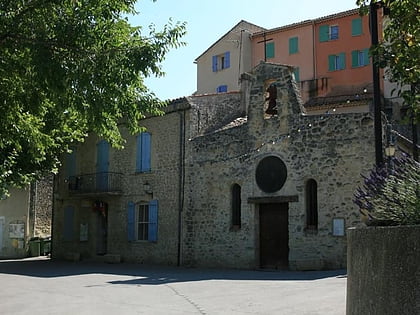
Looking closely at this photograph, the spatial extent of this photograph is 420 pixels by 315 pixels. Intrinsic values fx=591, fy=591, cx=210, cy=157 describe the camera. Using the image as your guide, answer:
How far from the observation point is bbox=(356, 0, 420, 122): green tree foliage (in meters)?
5.40

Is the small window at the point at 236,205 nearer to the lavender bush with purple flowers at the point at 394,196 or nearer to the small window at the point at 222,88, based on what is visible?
the lavender bush with purple flowers at the point at 394,196

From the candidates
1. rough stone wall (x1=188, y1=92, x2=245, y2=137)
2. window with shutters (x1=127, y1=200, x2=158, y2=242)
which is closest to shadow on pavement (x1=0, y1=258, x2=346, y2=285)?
window with shutters (x1=127, y1=200, x2=158, y2=242)

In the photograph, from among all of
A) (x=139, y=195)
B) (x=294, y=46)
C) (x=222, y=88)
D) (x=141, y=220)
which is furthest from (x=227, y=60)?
(x=141, y=220)

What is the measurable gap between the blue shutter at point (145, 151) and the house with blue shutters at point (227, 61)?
60.6 ft

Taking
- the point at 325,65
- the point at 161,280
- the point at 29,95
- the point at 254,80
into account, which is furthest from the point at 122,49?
the point at 325,65

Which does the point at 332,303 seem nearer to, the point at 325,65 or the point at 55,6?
the point at 55,6

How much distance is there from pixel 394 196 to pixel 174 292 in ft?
27.5

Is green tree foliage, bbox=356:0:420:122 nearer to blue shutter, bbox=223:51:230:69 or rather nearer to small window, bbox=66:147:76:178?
small window, bbox=66:147:76:178

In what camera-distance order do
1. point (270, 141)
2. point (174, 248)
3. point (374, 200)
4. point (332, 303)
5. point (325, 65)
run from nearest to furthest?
point (374, 200) → point (332, 303) → point (270, 141) → point (174, 248) → point (325, 65)

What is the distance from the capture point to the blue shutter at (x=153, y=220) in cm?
2272

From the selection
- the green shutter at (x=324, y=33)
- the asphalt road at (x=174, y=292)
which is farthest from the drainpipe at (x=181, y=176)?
the green shutter at (x=324, y=33)

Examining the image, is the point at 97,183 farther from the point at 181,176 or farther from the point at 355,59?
the point at 355,59

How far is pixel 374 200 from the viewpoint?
6012mm

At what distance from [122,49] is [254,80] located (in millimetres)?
12361
